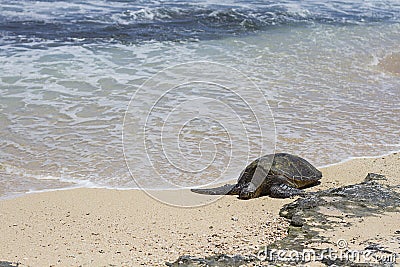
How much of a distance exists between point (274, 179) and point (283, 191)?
0.26 meters

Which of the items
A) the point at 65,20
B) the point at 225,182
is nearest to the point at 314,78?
the point at 225,182

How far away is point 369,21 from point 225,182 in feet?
40.0

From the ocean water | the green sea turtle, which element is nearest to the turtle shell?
the green sea turtle

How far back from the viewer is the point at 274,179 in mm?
5219

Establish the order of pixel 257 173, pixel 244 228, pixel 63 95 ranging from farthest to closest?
pixel 63 95 → pixel 257 173 → pixel 244 228

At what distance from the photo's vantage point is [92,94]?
27.4ft

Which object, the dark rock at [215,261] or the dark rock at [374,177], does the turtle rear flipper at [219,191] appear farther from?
the dark rock at [215,261]

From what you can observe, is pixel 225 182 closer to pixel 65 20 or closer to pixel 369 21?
pixel 65 20

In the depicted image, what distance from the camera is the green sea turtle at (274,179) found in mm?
5016

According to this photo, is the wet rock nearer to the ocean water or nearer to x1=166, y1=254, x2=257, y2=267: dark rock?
x1=166, y1=254, x2=257, y2=267: dark rock

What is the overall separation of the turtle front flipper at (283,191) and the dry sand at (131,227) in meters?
0.07

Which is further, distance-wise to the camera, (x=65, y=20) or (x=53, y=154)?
(x=65, y=20)

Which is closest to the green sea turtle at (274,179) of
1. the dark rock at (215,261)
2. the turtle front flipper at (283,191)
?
the turtle front flipper at (283,191)

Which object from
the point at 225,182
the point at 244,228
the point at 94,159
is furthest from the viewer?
the point at 94,159
